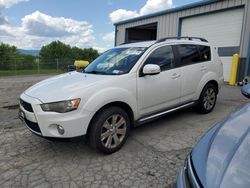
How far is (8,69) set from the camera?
22844 millimetres

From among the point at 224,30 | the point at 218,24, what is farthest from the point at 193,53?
the point at 218,24

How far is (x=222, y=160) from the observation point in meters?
1.53

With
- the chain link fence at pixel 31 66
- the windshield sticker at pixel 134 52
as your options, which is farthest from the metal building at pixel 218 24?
the chain link fence at pixel 31 66

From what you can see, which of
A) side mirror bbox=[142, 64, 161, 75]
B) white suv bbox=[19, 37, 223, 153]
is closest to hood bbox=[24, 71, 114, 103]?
white suv bbox=[19, 37, 223, 153]

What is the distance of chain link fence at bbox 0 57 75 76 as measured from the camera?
74.2ft

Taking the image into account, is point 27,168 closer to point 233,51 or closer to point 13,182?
point 13,182

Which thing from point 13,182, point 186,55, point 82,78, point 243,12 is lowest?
point 13,182

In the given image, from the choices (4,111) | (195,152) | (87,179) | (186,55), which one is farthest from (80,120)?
(4,111)

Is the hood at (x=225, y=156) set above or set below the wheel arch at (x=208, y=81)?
below

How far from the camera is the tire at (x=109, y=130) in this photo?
3199 mm

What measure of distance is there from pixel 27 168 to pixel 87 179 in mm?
909

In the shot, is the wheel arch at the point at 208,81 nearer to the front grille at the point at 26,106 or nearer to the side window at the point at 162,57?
the side window at the point at 162,57

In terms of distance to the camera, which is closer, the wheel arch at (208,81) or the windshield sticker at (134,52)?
the windshield sticker at (134,52)

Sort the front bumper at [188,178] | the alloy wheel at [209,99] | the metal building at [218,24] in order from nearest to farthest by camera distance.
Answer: the front bumper at [188,178], the alloy wheel at [209,99], the metal building at [218,24]
